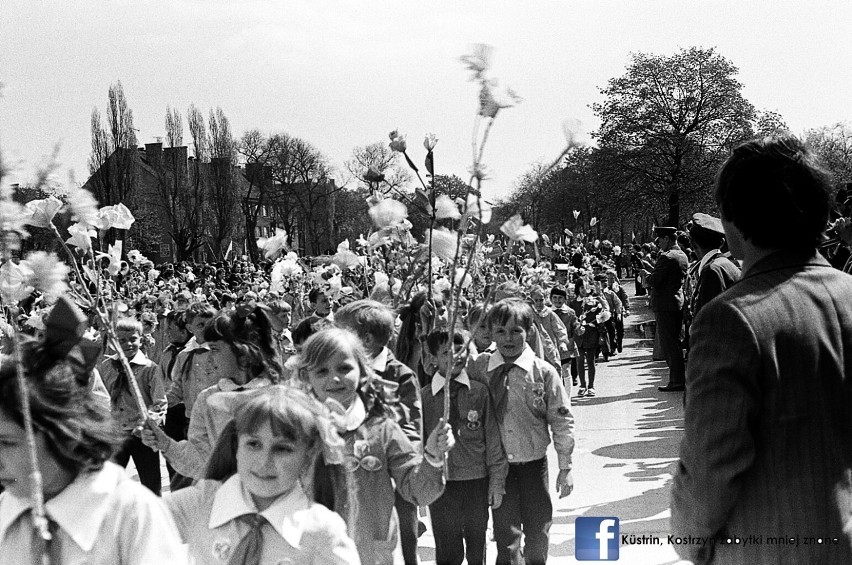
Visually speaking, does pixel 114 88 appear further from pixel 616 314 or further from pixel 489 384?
pixel 489 384

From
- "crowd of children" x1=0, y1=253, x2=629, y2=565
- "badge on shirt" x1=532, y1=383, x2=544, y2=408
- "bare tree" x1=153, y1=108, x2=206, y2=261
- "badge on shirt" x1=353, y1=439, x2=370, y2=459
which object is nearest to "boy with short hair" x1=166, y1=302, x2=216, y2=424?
"crowd of children" x1=0, y1=253, x2=629, y2=565

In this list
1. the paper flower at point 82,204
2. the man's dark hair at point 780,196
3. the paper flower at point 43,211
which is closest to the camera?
the man's dark hair at point 780,196

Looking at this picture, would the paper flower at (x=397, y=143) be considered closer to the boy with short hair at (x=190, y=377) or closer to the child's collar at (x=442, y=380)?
the child's collar at (x=442, y=380)

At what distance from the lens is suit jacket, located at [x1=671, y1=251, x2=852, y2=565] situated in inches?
76.9

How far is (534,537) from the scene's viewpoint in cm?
461

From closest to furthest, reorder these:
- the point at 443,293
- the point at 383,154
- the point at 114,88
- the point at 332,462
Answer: the point at 332,462
the point at 383,154
the point at 443,293
the point at 114,88

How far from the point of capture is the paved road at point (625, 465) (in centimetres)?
558

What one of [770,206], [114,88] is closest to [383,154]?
[770,206]

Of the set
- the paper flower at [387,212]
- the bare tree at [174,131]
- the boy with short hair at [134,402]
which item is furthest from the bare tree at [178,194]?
the paper flower at [387,212]

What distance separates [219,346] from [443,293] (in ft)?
7.61

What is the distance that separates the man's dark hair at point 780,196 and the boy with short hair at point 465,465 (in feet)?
8.11

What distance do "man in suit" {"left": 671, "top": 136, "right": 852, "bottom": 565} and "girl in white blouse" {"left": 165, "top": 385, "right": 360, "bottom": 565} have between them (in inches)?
36.9

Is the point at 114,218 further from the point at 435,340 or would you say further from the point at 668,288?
the point at 668,288

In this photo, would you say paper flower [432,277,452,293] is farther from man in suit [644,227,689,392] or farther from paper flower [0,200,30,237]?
man in suit [644,227,689,392]
